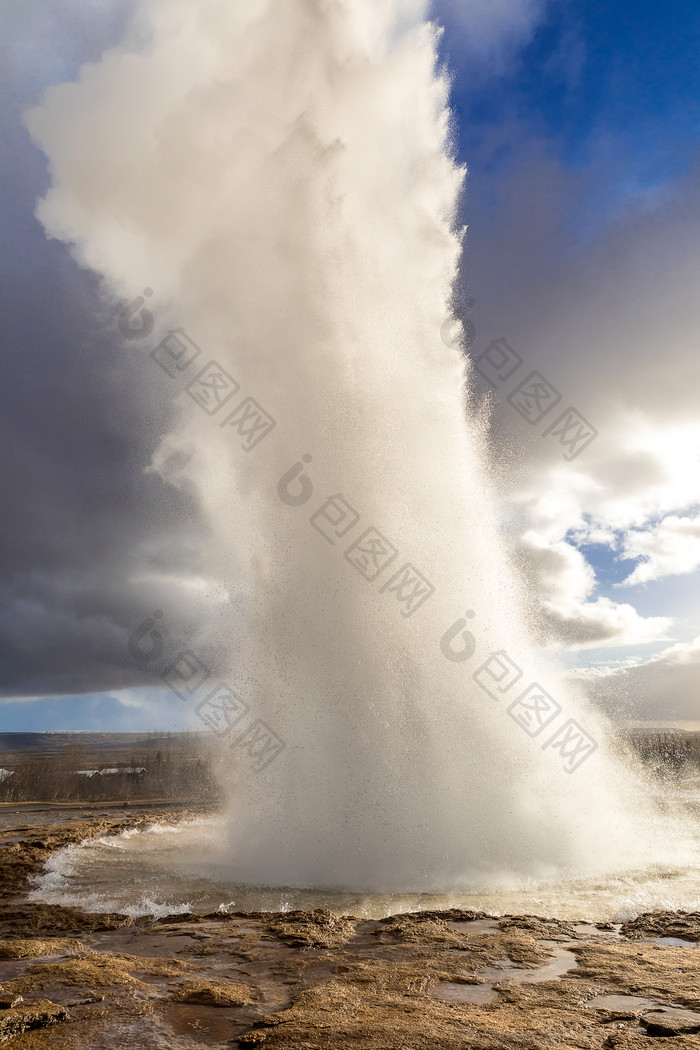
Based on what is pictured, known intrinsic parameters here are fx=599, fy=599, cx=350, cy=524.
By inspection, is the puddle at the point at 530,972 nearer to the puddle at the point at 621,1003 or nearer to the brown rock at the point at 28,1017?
the puddle at the point at 621,1003

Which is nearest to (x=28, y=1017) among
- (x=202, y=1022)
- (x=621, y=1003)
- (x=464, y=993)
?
(x=202, y=1022)

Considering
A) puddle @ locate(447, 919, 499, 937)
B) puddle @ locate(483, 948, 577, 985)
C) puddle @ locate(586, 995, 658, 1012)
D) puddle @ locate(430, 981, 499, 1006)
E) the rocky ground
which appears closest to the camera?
the rocky ground

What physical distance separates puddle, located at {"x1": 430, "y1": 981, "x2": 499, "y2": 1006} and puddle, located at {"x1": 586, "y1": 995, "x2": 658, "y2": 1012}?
3.17 ft

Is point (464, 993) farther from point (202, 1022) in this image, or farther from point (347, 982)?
point (202, 1022)

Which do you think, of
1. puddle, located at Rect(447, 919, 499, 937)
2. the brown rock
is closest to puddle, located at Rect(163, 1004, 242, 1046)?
the brown rock

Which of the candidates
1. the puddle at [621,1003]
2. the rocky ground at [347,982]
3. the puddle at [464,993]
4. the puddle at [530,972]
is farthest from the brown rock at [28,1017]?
the puddle at [621,1003]

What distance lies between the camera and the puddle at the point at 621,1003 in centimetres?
571

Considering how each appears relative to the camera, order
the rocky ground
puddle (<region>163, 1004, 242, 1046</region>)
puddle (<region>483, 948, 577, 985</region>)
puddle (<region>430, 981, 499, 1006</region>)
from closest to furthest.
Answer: the rocky ground → puddle (<region>163, 1004, 242, 1046</region>) → puddle (<region>430, 981, 499, 1006</region>) → puddle (<region>483, 948, 577, 985</region>)

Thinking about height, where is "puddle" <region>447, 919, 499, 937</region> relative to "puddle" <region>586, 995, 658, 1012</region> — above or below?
below

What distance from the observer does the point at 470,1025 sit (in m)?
5.27

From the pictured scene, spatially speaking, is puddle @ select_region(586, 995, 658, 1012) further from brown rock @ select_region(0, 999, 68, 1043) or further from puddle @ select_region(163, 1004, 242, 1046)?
brown rock @ select_region(0, 999, 68, 1043)

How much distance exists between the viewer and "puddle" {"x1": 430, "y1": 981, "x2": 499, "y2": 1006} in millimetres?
6066

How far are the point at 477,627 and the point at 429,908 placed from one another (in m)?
7.00

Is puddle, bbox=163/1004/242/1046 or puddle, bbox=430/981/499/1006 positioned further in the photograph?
puddle, bbox=430/981/499/1006
